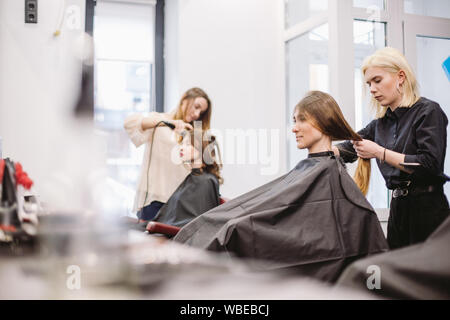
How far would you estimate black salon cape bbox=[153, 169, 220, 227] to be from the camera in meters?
2.53

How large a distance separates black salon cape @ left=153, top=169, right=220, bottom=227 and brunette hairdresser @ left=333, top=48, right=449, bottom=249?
810mm

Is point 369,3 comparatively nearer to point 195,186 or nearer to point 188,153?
point 188,153

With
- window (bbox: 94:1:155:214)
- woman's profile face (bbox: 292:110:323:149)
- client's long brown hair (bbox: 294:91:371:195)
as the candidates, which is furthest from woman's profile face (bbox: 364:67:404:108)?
window (bbox: 94:1:155:214)

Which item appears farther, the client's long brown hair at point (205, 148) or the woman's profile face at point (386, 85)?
the client's long brown hair at point (205, 148)

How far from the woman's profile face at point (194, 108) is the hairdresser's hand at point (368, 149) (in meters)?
1.13

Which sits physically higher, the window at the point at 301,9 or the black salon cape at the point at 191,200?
the window at the point at 301,9

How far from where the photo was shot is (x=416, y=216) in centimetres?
197

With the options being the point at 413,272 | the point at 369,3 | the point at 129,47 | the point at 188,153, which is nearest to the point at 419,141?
the point at 188,153

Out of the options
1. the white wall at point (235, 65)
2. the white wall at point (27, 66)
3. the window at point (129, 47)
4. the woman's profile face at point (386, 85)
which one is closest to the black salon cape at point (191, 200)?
the white wall at point (27, 66)

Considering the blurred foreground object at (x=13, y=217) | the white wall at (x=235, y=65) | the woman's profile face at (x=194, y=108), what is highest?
the white wall at (x=235, y=65)

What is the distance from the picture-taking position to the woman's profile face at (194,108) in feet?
9.41

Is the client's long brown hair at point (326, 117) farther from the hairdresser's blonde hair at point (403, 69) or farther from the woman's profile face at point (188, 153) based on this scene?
the woman's profile face at point (188, 153)

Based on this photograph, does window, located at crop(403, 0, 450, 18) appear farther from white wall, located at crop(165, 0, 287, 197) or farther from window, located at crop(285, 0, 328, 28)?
white wall, located at crop(165, 0, 287, 197)

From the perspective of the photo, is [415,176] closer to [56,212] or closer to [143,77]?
[56,212]
